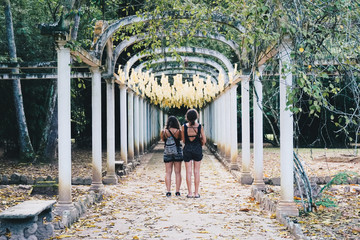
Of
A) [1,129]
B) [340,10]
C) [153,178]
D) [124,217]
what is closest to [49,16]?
[1,129]

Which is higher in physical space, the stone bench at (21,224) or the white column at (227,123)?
the white column at (227,123)

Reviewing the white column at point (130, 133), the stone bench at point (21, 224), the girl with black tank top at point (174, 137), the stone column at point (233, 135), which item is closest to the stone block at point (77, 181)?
the girl with black tank top at point (174, 137)

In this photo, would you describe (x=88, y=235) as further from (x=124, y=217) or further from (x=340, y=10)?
(x=340, y=10)

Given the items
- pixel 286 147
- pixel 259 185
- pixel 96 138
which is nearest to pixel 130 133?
pixel 96 138

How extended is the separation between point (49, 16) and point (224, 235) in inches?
521

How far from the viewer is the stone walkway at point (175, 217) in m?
4.82

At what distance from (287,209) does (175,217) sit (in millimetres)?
1481

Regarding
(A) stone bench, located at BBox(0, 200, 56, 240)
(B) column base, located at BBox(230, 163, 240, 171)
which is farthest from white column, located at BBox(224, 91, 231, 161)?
(A) stone bench, located at BBox(0, 200, 56, 240)

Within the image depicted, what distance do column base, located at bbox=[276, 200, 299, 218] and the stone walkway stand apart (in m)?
0.16

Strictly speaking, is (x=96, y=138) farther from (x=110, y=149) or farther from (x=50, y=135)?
(x=50, y=135)

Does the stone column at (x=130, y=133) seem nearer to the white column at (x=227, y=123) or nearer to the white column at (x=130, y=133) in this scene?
the white column at (x=130, y=133)

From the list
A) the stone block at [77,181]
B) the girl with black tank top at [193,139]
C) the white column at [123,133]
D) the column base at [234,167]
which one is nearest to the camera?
the girl with black tank top at [193,139]

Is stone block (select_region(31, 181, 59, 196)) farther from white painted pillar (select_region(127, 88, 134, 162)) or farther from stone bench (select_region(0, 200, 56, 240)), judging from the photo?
white painted pillar (select_region(127, 88, 134, 162))

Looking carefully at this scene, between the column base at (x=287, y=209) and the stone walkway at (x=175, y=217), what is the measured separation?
164 mm
